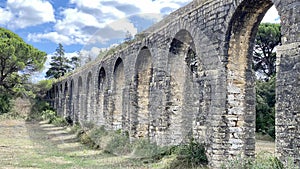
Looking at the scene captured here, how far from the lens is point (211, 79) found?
8203 mm

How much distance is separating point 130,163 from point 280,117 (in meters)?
4.80

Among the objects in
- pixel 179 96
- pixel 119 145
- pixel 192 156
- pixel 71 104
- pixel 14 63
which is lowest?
pixel 119 145

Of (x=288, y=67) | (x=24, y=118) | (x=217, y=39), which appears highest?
(x=217, y=39)

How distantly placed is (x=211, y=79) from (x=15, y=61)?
62.1 feet

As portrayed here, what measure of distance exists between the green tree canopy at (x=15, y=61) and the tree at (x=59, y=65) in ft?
73.5

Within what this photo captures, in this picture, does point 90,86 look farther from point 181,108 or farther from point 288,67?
point 288,67

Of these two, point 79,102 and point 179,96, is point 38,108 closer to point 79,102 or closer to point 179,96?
point 79,102

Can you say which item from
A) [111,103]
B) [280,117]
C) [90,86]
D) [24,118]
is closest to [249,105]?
[280,117]

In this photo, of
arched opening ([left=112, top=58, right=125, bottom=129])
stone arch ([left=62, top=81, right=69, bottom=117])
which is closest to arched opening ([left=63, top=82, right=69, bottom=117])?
stone arch ([left=62, top=81, right=69, bottom=117])

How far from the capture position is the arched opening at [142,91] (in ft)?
43.1

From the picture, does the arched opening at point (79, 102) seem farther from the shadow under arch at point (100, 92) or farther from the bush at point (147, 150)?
the bush at point (147, 150)

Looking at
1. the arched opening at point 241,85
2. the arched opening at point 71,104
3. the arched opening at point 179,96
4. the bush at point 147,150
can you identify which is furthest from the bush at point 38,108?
the arched opening at point 241,85

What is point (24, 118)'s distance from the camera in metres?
31.5

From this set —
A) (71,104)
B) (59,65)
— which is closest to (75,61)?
(59,65)
